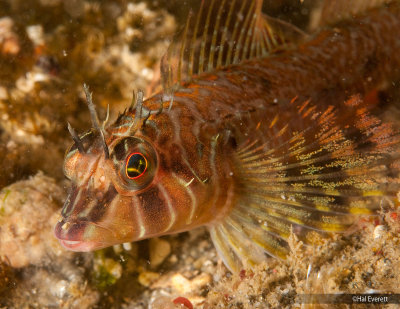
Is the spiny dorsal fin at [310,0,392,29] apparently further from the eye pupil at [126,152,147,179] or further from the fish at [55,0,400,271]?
the eye pupil at [126,152,147,179]

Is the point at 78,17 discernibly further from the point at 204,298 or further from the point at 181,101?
the point at 204,298

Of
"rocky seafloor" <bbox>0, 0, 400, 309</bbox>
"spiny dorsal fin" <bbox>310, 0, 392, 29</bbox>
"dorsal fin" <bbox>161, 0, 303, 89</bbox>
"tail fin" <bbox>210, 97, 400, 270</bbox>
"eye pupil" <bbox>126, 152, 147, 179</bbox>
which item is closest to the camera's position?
"eye pupil" <bbox>126, 152, 147, 179</bbox>

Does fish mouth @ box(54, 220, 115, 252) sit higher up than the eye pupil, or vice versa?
the eye pupil

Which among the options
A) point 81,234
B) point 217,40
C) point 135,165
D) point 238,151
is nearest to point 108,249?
point 81,234

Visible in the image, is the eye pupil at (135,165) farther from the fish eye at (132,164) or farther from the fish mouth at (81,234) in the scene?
the fish mouth at (81,234)

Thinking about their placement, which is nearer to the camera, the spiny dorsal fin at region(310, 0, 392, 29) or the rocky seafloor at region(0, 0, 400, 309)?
the rocky seafloor at region(0, 0, 400, 309)

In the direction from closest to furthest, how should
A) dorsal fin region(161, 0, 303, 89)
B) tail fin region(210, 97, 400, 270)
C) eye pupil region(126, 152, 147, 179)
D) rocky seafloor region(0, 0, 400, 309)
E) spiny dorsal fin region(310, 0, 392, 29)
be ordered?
eye pupil region(126, 152, 147, 179) < rocky seafloor region(0, 0, 400, 309) < tail fin region(210, 97, 400, 270) < dorsal fin region(161, 0, 303, 89) < spiny dorsal fin region(310, 0, 392, 29)

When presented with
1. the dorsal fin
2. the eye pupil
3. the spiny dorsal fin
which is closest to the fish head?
the eye pupil
